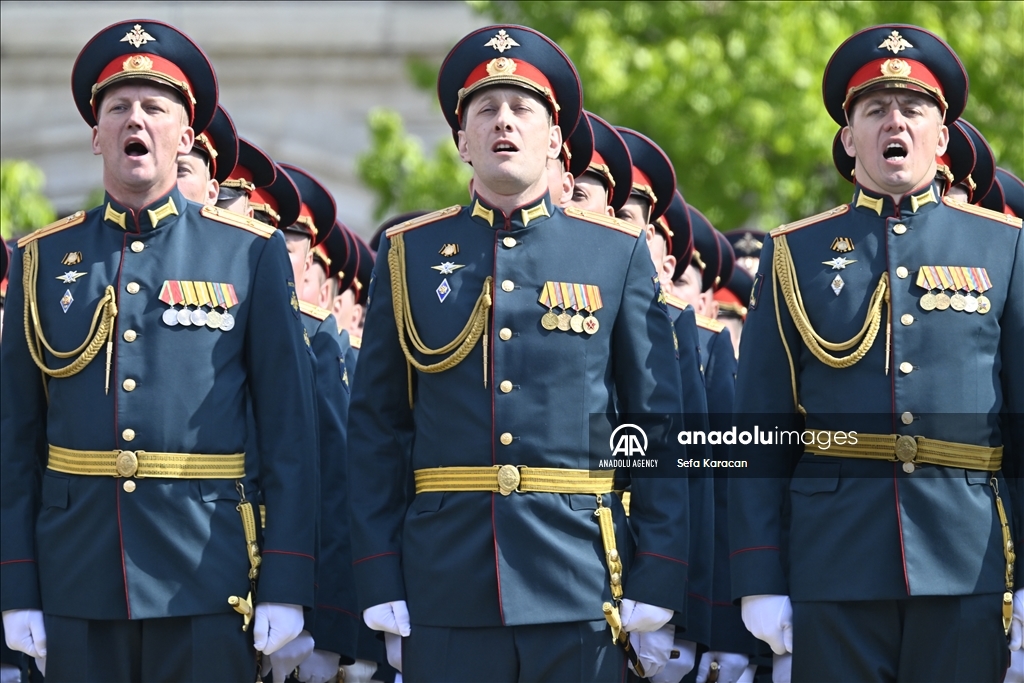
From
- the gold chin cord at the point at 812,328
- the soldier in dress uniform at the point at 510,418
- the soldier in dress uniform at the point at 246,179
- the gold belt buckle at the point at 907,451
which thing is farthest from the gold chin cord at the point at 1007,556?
the soldier in dress uniform at the point at 246,179

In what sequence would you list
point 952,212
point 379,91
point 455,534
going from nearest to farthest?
1. point 455,534
2. point 952,212
3. point 379,91

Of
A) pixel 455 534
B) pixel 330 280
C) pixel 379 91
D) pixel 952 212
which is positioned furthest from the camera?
pixel 379 91

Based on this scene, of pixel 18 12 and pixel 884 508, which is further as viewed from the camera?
pixel 18 12

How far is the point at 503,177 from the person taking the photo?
5.81 m

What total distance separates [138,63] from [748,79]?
915 cm

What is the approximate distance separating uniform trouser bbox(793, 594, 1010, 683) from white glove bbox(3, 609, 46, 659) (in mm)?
2437

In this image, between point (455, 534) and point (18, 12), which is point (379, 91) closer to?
point (18, 12)

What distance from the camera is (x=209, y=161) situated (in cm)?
697

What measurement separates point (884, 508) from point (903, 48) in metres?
1.58

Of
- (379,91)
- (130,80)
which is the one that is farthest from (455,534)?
(379,91)

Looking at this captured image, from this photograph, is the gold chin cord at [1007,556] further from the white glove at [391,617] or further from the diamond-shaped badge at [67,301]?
the diamond-shaped badge at [67,301]

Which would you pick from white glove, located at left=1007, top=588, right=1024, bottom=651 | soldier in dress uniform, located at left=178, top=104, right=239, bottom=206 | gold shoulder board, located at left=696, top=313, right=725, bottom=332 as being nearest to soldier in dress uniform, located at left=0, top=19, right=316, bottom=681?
soldier in dress uniform, located at left=178, top=104, right=239, bottom=206

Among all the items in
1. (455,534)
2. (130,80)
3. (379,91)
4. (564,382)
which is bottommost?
(455,534)

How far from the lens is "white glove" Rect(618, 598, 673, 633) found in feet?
18.3
